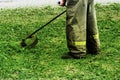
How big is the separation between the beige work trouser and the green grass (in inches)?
9.0

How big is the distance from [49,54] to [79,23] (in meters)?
0.78

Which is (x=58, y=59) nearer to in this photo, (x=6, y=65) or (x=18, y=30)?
(x=6, y=65)

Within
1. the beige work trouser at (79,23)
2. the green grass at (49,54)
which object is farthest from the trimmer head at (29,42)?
the beige work trouser at (79,23)

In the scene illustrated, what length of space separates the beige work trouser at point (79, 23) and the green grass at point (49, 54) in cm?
23

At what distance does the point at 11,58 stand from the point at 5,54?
0.17 meters

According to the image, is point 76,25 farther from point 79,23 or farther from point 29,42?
point 29,42

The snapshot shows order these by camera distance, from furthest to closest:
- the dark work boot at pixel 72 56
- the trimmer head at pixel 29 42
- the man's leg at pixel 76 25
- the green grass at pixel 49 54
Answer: the trimmer head at pixel 29 42 < the dark work boot at pixel 72 56 < the man's leg at pixel 76 25 < the green grass at pixel 49 54

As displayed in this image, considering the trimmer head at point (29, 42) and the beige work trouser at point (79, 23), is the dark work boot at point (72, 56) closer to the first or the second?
the beige work trouser at point (79, 23)

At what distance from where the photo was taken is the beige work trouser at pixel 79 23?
546 centimetres

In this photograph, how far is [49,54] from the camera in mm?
5977

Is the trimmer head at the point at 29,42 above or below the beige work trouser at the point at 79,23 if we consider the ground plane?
below

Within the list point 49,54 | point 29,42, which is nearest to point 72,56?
point 49,54

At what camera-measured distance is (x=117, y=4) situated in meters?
9.04

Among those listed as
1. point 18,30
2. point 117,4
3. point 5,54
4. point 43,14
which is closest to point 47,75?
point 5,54
